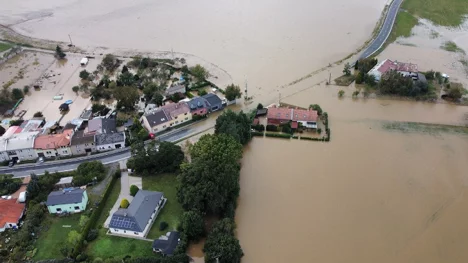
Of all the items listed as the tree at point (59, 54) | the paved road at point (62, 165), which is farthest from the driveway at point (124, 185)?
the tree at point (59, 54)

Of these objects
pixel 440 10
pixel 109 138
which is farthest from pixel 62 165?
pixel 440 10

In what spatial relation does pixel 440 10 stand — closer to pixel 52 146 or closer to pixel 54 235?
pixel 52 146

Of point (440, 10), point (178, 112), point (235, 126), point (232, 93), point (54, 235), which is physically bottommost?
point (54, 235)

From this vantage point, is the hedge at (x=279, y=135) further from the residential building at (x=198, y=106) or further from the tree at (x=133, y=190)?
the tree at (x=133, y=190)

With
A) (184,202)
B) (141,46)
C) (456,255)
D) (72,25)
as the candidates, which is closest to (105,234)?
(184,202)

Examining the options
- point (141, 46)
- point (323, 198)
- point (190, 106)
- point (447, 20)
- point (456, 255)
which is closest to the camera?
point (456, 255)

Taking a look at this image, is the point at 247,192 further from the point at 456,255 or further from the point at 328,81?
the point at 328,81
